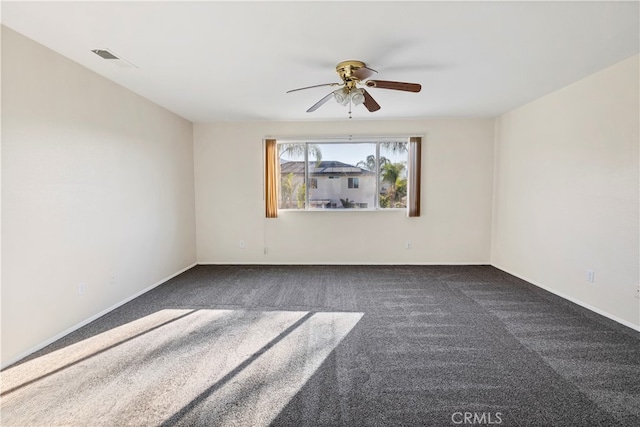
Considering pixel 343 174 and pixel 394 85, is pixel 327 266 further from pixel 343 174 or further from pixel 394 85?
pixel 394 85

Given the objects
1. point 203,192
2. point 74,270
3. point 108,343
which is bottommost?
point 108,343

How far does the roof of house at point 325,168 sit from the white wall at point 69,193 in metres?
1.91

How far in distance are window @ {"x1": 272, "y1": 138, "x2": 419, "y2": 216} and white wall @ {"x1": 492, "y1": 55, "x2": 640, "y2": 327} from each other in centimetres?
164

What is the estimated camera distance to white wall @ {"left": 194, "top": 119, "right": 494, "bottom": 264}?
4.92 meters

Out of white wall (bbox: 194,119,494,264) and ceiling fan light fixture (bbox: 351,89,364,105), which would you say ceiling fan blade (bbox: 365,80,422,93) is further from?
white wall (bbox: 194,119,494,264)

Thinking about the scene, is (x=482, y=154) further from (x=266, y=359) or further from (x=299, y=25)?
(x=266, y=359)

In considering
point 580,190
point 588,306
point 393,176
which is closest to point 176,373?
point 588,306

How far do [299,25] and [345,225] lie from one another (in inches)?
133

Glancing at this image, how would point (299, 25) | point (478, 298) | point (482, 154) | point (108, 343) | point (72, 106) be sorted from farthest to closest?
point (482, 154) < point (478, 298) < point (72, 106) < point (108, 343) < point (299, 25)

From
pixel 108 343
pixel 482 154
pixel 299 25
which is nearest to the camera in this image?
pixel 299 25

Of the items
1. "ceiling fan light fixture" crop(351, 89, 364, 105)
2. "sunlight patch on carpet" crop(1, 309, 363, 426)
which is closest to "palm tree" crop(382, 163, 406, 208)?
"ceiling fan light fixture" crop(351, 89, 364, 105)

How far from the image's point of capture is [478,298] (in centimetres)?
349

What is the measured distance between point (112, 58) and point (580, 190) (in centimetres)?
481

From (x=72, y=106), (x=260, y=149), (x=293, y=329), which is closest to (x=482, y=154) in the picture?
(x=260, y=149)
